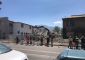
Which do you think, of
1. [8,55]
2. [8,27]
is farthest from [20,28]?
[8,55]

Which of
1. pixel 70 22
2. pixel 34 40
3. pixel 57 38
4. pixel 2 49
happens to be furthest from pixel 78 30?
pixel 2 49

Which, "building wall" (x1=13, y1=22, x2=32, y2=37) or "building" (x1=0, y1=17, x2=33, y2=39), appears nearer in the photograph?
"building" (x1=0, y1=17, x2=33, y2=39)

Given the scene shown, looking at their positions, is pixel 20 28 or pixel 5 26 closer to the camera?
pixel 5 26

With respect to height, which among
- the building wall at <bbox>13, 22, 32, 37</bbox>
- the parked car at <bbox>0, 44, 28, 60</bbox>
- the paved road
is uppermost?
the building wall at <bbox>13, 22, 32, 37</bbox>

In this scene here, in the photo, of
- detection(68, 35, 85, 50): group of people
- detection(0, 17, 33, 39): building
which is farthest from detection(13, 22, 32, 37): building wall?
detection(68, 35, 85, 50): group of people

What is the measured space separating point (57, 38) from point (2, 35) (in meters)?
19.4

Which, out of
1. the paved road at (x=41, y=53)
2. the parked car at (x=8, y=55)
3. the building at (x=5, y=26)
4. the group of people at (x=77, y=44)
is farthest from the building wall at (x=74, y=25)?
the parked car at (x=8, y=55)

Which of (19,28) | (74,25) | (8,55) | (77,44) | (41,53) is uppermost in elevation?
(74,25)

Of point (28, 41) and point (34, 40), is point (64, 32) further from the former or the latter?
point (28, 41)

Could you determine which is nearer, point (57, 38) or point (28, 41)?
point (28, 41)

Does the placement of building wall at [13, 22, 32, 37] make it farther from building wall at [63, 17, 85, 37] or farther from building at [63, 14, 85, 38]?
building wall at [63, 17, 85, 37]

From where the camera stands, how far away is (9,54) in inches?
259

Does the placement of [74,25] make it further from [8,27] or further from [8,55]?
[8,55]

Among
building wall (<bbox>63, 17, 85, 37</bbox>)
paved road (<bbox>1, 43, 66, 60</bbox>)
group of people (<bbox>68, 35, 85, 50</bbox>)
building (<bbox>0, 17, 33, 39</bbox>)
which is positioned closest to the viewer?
group of people (<bbox>68, 35, 85, 50</bbox>)
